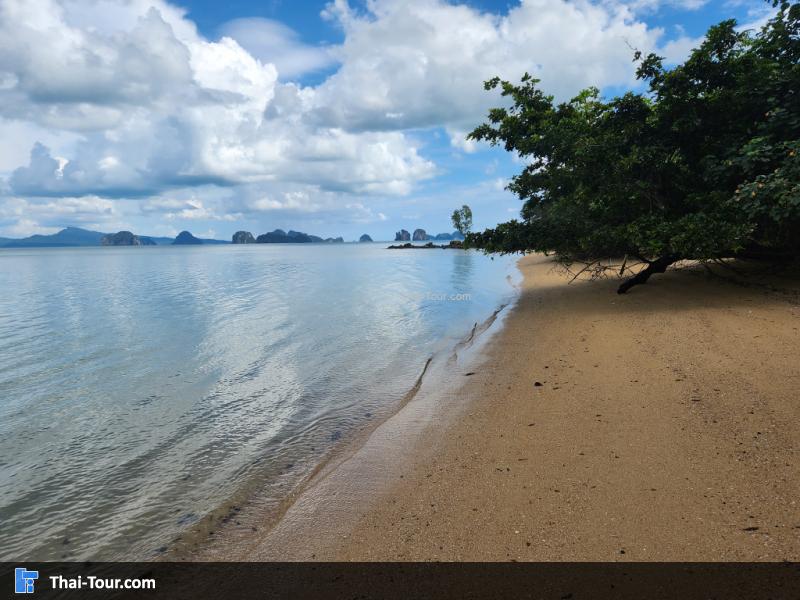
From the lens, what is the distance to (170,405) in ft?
32.4

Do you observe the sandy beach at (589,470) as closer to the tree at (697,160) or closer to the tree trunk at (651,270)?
the tree at (697,160)

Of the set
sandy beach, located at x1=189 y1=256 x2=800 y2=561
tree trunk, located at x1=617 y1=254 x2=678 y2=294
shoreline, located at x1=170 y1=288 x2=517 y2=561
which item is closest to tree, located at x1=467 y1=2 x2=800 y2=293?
tree trunk, located at x1=617 y1=254 x2=678 y2=294

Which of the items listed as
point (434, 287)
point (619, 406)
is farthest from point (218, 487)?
point (434, 287)

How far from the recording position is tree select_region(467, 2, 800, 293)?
41.1ft

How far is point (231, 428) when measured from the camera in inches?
331
